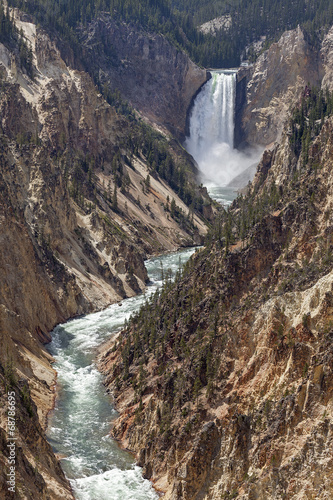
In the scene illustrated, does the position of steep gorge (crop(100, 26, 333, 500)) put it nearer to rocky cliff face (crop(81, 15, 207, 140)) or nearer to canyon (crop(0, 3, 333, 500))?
canyon (crop(0, 3, 333, 500))

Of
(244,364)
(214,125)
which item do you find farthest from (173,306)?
(214,125)

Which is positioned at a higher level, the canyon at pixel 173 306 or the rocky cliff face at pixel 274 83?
the rocky cliff face at pixel 274 83

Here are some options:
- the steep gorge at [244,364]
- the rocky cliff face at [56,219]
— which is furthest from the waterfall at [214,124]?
the steep gorge at [244,364]

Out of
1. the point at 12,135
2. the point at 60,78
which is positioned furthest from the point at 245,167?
the point at 12,135

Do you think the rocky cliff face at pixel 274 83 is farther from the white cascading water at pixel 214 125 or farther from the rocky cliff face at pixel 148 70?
the rocky cliff face at pixel 148 70

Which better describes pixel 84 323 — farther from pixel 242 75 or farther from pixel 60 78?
pixel 242 75

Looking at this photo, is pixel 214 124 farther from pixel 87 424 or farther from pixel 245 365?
pixel 245 365
